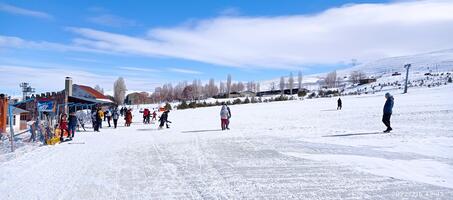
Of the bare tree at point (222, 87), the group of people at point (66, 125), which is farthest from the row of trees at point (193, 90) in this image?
the group of people at point (66, 125)

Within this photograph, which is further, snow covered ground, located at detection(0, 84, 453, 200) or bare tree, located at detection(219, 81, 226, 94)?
bare tree, located at detection(219, 81, 226, 94)

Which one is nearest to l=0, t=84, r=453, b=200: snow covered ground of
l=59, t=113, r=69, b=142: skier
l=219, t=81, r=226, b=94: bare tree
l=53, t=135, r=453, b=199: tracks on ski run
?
l=53, t=135, r=453, b=199: tracks on ski run

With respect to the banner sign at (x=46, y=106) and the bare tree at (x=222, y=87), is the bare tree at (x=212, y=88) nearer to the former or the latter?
the bare tree at (x=222, y=87)

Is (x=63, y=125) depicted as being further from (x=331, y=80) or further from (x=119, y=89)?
(x=331, y=80)

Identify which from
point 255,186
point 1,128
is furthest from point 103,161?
point 1,128

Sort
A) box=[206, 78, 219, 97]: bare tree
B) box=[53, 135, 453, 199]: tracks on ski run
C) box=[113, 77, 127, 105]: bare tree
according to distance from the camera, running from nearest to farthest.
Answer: box=[53, 135, 453, 199]: tracks on ski run
box=[113, 77, 127, 105]: bare tree
box=[206, 78, 219, 97]: bare tree

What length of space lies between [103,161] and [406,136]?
10040 mm

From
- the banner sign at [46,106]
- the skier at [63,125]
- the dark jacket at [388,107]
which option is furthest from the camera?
the skier at [63,125]

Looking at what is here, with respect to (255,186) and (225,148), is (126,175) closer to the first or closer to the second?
(255,186)

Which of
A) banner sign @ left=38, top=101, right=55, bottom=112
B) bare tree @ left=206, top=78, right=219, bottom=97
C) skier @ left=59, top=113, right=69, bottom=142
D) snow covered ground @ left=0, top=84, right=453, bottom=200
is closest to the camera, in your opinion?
snow covered ground @ left=0, top=84, right=453, bottom=200

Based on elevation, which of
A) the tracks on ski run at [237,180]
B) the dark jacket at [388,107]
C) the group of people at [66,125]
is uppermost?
the dark jacket at [388,107]

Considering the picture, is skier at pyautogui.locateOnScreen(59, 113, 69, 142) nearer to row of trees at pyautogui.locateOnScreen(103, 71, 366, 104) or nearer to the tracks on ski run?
the tracks on ski run

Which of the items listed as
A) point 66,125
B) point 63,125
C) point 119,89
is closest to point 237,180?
point 63,125

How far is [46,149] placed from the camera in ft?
38.2
